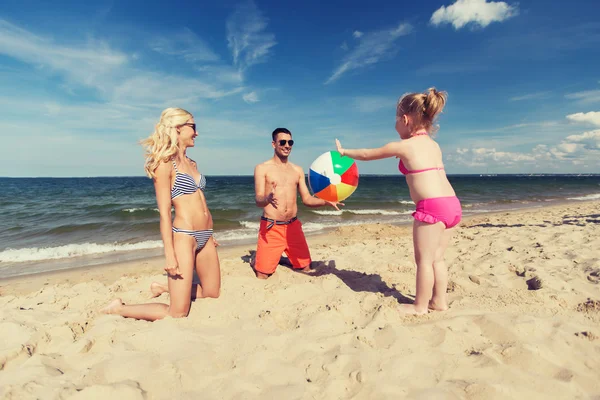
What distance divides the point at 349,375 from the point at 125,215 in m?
15.1

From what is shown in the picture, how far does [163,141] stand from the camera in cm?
320

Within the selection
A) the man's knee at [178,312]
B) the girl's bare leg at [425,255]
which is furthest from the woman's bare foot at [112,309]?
the girl's bare leg at [425,255]

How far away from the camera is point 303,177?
5.37 meters

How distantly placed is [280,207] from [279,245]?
0.59 meters

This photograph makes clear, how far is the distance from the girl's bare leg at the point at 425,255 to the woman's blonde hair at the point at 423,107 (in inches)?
36.9

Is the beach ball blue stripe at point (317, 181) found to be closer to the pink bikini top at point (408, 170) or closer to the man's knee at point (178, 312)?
the pink bikini top at point (408, 170)

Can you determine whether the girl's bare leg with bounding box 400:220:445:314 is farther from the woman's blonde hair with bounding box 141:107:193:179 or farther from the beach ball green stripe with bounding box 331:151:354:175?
the woman's blonde hair with bounding box 141:107:193:179

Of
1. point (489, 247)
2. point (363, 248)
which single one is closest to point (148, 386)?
point (363, 248)

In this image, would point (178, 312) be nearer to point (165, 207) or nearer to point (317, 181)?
point (165, 207)

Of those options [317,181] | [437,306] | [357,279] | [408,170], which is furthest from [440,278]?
[317,181]

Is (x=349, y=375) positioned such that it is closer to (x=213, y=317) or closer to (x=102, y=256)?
(x=213, y=317)

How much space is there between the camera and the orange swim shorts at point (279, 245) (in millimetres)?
4934

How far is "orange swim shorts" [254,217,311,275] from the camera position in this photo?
4.93 metres

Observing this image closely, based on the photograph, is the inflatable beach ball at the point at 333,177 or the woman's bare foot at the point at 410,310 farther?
the inflatable beach ball at the point at 333,177
